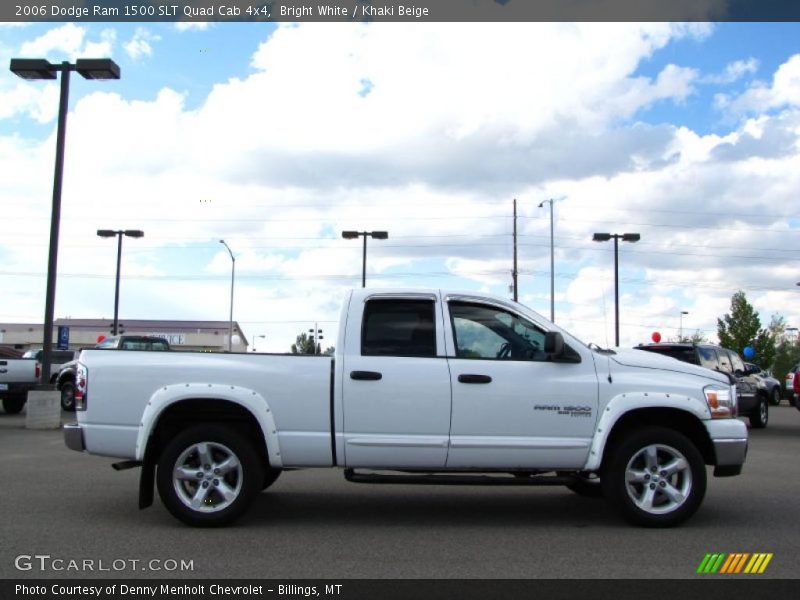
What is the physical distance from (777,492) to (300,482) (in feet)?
17.7

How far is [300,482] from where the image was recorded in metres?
9.42

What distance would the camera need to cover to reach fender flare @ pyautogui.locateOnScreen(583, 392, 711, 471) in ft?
22.3

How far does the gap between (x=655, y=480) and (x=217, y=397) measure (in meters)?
3.78

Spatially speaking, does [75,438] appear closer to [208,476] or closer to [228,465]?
[208,476]

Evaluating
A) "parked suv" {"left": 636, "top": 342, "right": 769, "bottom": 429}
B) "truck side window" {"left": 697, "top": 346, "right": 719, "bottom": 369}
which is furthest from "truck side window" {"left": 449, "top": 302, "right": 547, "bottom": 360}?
"truck side window" {"left": 697, "top": 346, "right": 719, "bottom": 369}

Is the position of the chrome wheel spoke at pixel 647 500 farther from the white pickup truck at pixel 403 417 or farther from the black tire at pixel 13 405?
the black tire at pixel 13 405

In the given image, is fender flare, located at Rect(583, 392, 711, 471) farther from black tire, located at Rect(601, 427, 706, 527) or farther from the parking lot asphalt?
the parking lot asphalt

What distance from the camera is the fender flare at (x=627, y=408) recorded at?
679 cm

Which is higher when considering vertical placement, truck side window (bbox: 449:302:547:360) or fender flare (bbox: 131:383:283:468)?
truck side window (bbox: 449:302:547:360)

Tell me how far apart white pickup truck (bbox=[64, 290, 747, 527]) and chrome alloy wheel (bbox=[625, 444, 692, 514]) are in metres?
0.01

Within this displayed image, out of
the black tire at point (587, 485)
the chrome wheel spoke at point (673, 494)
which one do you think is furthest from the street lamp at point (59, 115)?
the chrome wheel spoke at point (673, 494)
